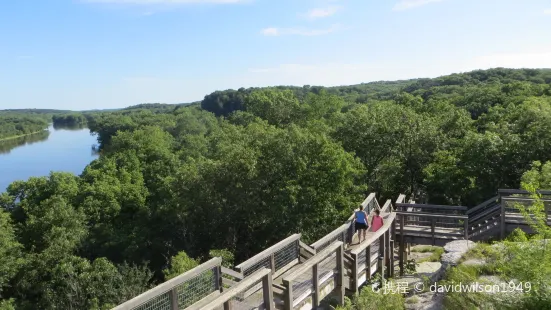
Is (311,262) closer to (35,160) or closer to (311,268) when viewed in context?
(311,268)

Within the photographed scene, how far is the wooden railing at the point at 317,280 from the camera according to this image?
6637 millimetres

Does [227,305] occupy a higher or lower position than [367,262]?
higher

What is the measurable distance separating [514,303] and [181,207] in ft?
60.2

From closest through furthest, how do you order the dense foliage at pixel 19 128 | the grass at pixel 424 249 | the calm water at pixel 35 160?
the grass at pixel 424 249 < the calm water at pixel 35 160 < the dense foliage at pixel 19 128

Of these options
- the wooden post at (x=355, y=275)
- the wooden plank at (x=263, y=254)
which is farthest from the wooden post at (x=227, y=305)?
the wooden post at (x=355, y=275)

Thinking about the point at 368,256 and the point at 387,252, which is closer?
the point at 368,256

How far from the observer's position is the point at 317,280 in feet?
24.0

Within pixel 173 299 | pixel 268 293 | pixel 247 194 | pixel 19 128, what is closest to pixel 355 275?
pixel 268 293

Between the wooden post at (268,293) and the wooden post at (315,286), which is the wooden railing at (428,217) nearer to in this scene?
the wooden post at (315,286)

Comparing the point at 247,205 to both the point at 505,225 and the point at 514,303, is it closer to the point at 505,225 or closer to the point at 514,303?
the point at 505,225

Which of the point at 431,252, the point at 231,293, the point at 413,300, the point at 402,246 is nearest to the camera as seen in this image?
the point at 231,293

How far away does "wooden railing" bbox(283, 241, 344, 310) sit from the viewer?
664cm

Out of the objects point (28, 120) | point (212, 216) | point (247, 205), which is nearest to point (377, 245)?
point (247, 205)

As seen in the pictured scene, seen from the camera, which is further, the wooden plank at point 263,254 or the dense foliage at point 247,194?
the dense foliage at point 247,194
